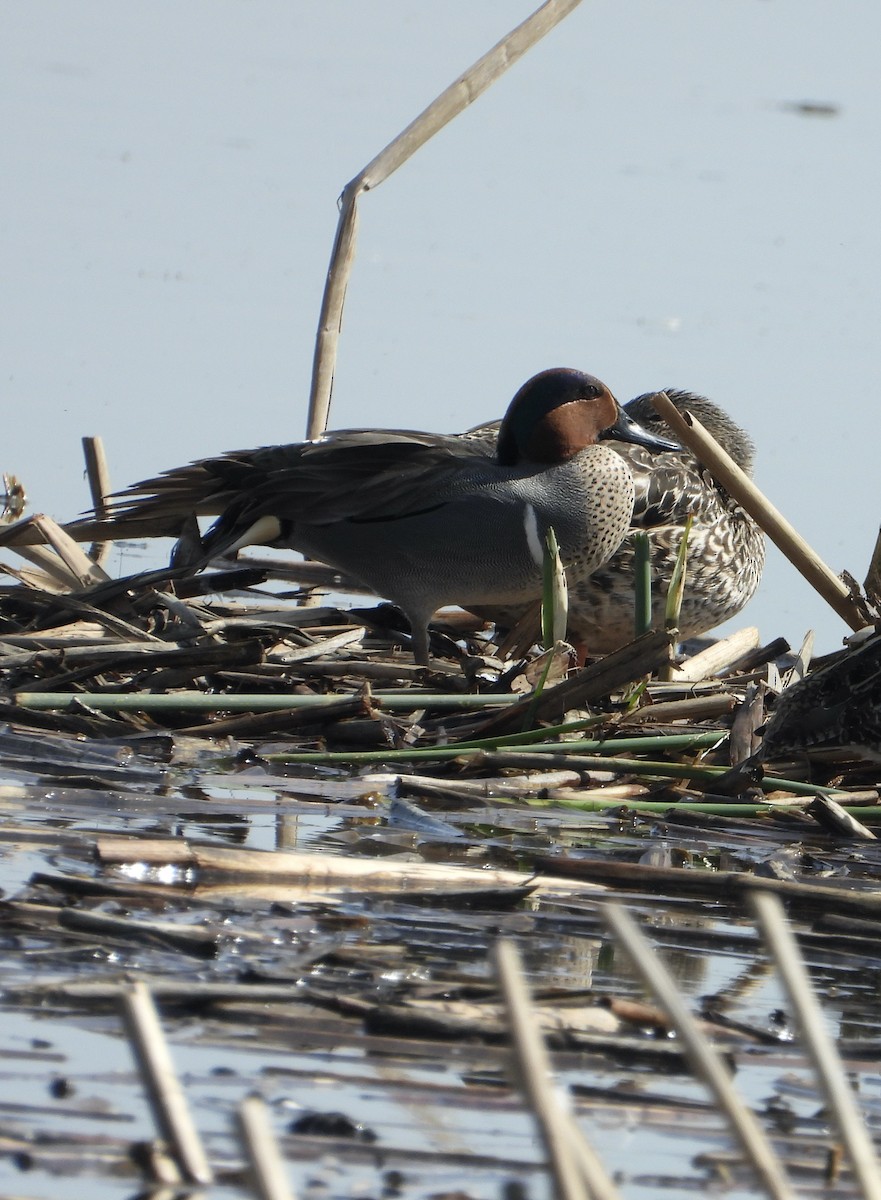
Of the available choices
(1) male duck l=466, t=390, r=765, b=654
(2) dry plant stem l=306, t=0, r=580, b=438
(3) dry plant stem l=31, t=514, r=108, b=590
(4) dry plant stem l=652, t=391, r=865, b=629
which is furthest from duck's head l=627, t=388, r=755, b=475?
(3) dry plant stem l=31, t=514, r=108, b=590

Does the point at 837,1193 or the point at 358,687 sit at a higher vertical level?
the point at 358,687

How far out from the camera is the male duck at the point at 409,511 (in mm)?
5832

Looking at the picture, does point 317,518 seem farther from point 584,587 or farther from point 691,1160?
point 691,1160

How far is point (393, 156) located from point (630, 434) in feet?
4.25

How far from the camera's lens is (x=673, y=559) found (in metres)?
6.55

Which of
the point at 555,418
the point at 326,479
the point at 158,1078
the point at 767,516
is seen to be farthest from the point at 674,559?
the point at 158,1078

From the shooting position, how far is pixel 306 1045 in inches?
93.1

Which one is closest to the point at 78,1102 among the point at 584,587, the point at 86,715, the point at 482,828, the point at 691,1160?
the point at 691,1160

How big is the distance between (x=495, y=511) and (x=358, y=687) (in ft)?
3.01

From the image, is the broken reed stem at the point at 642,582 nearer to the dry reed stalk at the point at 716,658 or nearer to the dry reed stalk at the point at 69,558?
the dry reed stalk at the point at 716,658

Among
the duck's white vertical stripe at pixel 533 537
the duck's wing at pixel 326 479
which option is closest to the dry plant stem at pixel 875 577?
the duck's white vertical stripe at pixel 533 537

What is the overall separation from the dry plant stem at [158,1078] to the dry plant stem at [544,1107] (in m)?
0.29

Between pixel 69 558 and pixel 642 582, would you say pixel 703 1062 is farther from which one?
pixel 69 558

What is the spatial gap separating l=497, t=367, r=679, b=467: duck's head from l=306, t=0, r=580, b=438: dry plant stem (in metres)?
0.80
